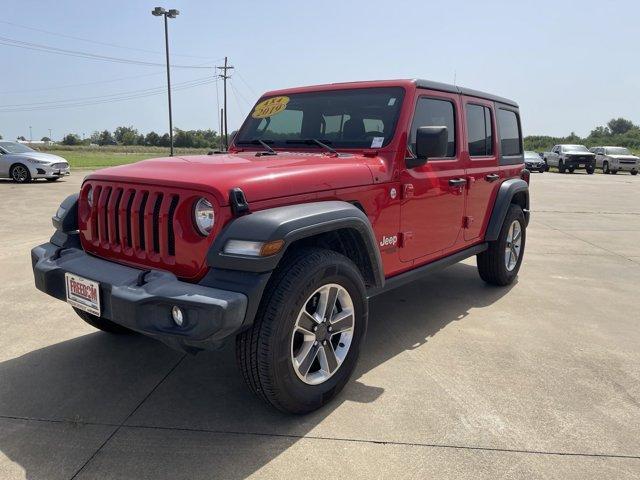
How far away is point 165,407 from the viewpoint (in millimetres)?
2816

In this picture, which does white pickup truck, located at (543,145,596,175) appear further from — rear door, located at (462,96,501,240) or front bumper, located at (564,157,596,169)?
rear door, located at (462,96,501,240)

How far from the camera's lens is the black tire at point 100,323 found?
11.7 feet

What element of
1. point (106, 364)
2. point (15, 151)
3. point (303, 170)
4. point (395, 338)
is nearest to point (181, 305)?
point (303, 170)

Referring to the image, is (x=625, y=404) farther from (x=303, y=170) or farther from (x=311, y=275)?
(x=303, y=170)

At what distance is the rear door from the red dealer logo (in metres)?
2.99

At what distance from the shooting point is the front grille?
2539 millimetres

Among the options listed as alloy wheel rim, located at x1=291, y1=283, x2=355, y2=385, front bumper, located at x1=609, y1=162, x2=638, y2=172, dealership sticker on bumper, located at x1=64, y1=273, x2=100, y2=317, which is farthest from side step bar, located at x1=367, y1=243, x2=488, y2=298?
front bumper, located at x1=609, y1=162, x2=638, y2=172

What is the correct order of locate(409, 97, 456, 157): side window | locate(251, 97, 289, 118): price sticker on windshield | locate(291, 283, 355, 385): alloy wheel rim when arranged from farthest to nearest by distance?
1. locate(251, 97, 289, 118): price sticker on windshield
2. locate(409, 97, 456, 157): side window
3. locate(291, 283, 355, 385): alloy wheel rim

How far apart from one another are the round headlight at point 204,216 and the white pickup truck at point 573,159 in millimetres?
30305

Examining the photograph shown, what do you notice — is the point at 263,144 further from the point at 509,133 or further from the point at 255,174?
the point at 509,133

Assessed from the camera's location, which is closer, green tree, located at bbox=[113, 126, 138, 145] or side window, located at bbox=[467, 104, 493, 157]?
side window, located at bbox=[467, 104, 493, 157]

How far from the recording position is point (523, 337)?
389cm

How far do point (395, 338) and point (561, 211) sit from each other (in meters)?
9.55

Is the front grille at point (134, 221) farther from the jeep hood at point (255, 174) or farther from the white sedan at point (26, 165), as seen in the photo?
the white sedan at point (26, 165)
